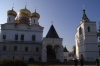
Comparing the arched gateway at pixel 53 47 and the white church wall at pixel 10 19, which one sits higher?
the white church wall at pixel 10 19

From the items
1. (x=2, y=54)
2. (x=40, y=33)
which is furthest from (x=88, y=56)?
(x=2, y=54)

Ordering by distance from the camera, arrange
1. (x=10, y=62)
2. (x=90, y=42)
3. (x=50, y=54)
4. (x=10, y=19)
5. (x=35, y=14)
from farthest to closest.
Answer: (x=35, y=14) < (x=10, y=19) < (x=90, y=42) < (x=50, y=54) < (x=10, y=62)

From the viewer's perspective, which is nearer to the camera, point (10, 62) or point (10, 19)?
point (10, 62)

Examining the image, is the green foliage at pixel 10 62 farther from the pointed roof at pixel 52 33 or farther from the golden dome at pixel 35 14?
the golden dome at pixel 35 14

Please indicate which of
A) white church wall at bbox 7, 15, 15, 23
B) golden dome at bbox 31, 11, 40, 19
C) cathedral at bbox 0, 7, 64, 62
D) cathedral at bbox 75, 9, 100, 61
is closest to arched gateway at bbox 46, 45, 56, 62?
cathedral at bbox 0, 7, 64, 62

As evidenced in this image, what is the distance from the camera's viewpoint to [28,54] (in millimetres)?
30156

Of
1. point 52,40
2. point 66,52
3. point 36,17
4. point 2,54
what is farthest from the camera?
point 66,52

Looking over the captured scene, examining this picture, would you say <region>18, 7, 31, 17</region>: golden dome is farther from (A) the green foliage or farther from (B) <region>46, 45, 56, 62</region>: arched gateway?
(A) the green foliage

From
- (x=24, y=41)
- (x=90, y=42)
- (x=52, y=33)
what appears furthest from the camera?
(x=90, y=42)

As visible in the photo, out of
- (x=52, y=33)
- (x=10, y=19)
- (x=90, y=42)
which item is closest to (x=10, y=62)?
(x=52, y=33)

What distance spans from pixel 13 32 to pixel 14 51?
525 centimetres

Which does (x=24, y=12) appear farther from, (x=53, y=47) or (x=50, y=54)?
(x=53, y=47)

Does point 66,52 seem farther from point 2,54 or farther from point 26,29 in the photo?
point 2,54

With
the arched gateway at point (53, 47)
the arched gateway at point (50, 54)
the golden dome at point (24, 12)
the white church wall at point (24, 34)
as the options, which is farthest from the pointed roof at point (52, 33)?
the golden dome at point (24, 12)
